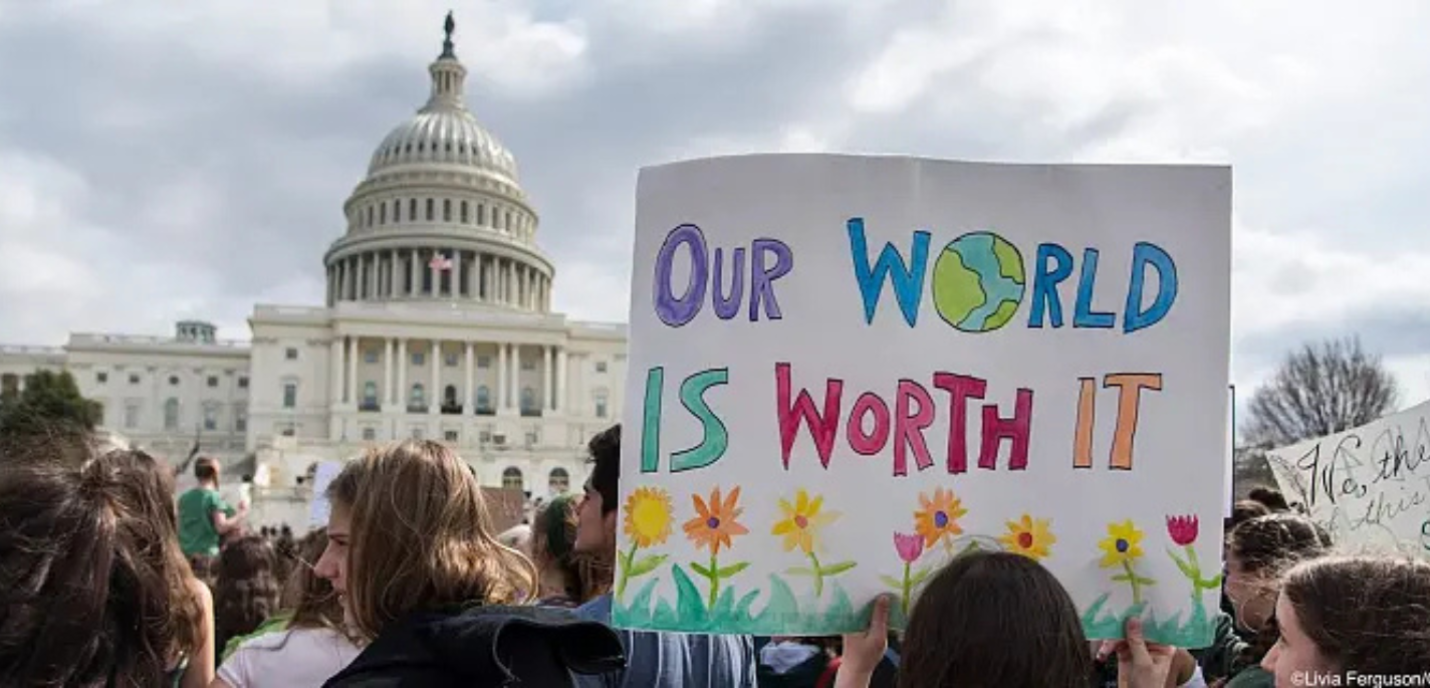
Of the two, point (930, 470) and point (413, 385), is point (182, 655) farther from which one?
point (413, 385)

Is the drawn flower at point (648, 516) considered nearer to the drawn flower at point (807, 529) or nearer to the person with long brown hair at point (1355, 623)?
the drawn flower at point (807, 529)

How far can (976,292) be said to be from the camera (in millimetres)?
2730

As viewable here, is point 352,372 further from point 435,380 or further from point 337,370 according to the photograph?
point 435,380

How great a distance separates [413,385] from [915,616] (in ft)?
242

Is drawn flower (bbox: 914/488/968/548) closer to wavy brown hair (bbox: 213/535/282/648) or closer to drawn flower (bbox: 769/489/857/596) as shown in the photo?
drawn flower (bbox: 769/489/857/596)

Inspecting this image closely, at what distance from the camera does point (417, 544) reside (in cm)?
242

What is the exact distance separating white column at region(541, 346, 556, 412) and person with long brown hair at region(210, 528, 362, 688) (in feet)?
237

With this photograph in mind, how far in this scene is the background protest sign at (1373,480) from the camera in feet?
17.3

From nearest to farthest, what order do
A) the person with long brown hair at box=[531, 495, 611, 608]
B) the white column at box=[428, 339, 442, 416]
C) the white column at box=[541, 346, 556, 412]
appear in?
the person with long brown hair at box=[531, 495, 611, 608], the white column at box=[428, 339, 442, 416], the white column at box=[541, 346, 556, 412]

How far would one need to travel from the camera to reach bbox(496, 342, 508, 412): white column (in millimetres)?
74438

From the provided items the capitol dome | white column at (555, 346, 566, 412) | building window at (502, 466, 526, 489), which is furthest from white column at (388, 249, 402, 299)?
building window at (502, 466, 526, 489)

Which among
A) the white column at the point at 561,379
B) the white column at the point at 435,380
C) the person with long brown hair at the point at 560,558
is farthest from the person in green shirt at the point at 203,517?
the white column at the point at 561,379

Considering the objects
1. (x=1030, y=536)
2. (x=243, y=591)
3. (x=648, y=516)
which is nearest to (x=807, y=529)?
(x=648, y=516)

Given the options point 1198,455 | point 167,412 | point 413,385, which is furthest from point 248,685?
point 167,412
